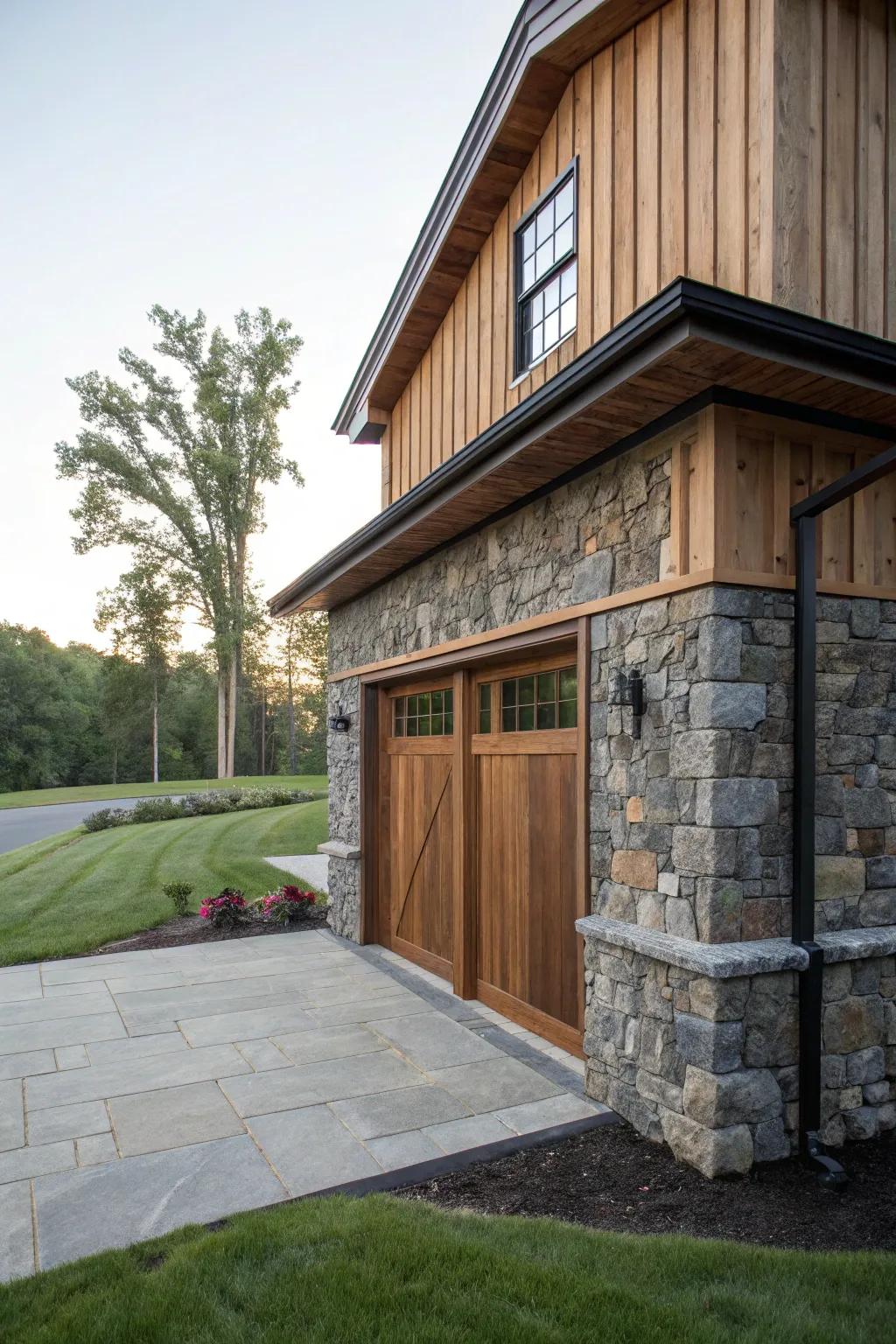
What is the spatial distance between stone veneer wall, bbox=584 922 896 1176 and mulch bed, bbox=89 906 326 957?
205 inches

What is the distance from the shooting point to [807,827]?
3668 mm

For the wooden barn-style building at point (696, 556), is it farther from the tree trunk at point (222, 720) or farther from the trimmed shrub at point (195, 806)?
the tree trunk at point (222, 720)

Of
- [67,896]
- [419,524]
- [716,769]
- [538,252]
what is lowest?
[67,896]

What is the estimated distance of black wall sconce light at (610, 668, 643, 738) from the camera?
404 cm

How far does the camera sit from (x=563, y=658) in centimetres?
511

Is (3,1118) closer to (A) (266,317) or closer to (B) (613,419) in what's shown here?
(B) (613,419)

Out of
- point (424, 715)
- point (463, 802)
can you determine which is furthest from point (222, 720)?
point (463, 802)

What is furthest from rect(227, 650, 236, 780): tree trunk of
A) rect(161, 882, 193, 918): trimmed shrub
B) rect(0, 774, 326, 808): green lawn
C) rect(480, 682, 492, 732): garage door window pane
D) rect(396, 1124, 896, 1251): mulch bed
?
rect(396, 1124, 896, 1251): mulch bed

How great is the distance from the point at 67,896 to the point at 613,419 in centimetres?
897

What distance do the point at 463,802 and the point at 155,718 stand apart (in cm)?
3166

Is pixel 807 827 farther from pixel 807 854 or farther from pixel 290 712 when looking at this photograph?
pixel 290 712

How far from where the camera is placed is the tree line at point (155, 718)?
36500mm

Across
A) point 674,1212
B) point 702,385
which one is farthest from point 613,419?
point 674,1212

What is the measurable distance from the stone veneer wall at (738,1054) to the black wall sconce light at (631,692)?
107 centimetres
